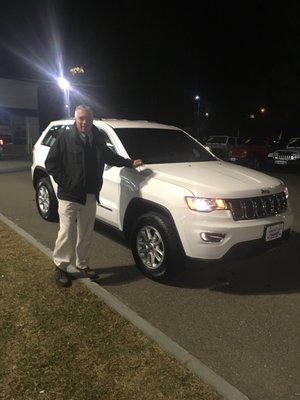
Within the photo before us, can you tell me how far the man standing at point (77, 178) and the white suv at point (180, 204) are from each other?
0.55m

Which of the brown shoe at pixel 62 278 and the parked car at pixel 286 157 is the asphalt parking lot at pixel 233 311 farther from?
the parked car at pixel 286 157

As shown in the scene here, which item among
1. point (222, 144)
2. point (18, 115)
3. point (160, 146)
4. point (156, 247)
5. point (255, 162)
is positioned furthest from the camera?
point (18, 115)

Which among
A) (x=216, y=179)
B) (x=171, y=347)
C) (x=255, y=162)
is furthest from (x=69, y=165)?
(x=255, y=162)

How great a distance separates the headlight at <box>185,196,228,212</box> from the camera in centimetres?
425

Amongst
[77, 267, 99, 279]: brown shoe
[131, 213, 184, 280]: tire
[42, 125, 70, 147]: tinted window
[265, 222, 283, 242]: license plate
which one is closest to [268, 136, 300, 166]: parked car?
[42, 125, 70, 147]: tinted window

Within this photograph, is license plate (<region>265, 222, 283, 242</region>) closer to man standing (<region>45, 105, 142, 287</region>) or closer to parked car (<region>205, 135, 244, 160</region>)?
man standing (<region>45, 105, 142, 287</region>)

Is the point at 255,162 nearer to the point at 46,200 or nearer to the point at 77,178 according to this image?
the point at 46,200

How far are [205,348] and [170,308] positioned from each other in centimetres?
75

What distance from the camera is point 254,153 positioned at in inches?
775

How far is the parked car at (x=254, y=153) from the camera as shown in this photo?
64.4 ft

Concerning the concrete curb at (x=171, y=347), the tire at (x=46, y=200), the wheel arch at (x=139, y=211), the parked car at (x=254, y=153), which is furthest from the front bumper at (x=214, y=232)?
the parked car at (x=254, y=153)

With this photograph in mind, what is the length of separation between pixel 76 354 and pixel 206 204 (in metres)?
1.90

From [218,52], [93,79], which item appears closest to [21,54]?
[93,79]

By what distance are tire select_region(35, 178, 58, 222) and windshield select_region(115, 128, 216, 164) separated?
1887 mm
